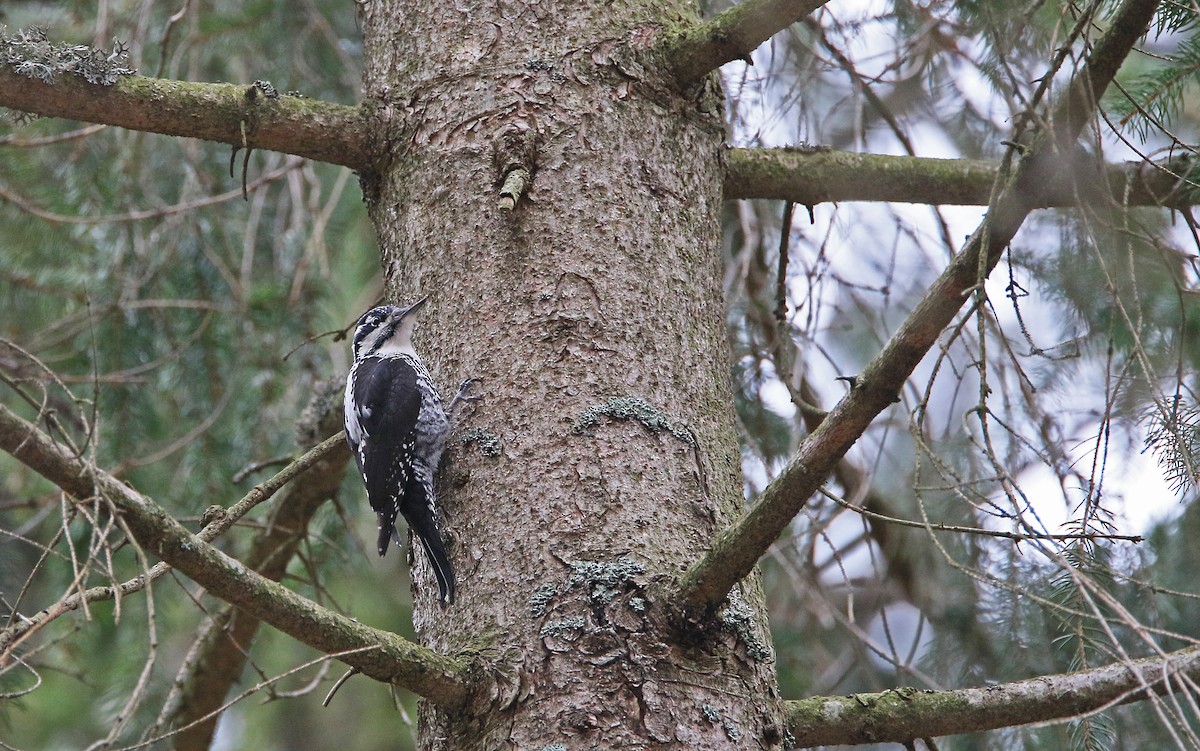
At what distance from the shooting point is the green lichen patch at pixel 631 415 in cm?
241

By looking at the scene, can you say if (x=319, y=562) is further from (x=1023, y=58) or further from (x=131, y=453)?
(x=1023, y=58)

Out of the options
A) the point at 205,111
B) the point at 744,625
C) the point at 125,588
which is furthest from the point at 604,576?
the point at 205,111

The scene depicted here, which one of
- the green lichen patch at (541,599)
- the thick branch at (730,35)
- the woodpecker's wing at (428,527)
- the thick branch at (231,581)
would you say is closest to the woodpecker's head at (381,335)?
the woodpecker's wing at (428,527)

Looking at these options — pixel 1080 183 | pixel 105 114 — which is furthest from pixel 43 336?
pixel 1080 183

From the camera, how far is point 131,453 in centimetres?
430

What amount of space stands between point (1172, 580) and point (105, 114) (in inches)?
139

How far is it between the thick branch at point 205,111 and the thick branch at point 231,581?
1054mm

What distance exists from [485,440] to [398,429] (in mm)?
1152

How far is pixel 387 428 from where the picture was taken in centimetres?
365

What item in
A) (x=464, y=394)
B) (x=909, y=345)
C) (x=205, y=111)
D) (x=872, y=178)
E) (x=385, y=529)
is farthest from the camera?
(x=385, y=529)

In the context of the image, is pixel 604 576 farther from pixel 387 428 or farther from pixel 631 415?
pixel 387 428

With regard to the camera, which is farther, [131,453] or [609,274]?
[131,453]

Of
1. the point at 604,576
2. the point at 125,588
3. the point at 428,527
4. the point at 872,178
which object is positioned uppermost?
the point at 872,178

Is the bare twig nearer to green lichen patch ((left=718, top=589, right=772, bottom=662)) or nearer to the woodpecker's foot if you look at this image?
the woodpecker's foot
